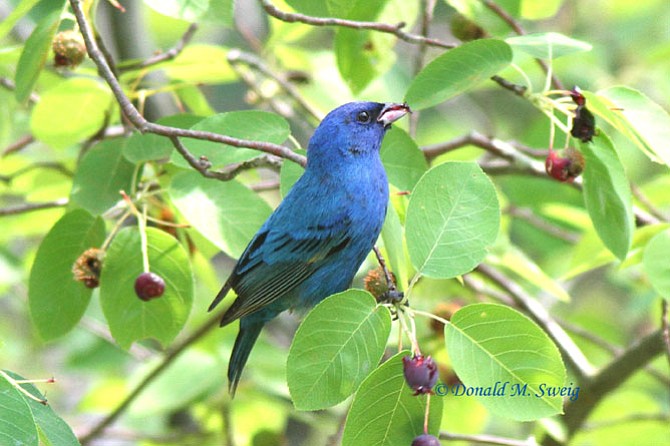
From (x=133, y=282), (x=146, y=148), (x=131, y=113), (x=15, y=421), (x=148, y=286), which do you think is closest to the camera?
(x=15, y=421)

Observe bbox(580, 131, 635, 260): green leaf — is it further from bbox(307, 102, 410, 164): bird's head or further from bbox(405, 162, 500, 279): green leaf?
bbox(307, 102, 410, 164): bird's head

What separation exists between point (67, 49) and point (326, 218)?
36.2 inches

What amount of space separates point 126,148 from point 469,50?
3.33ft

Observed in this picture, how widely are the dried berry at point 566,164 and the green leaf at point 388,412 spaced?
755mm

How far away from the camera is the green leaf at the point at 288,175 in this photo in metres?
2.57

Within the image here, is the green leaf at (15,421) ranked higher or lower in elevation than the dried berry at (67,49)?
lower

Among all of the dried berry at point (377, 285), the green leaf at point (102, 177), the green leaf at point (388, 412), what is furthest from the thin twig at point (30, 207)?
the green leaf at point (388, 412)

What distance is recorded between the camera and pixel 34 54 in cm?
253

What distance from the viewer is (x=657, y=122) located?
95.3 inches

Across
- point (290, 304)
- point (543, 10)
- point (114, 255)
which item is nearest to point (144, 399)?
point (290, 304)

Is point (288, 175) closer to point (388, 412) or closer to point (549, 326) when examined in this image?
point (388, 412)

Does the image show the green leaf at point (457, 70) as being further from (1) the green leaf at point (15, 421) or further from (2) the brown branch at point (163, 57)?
(1) the green leaf at point (15, 421)

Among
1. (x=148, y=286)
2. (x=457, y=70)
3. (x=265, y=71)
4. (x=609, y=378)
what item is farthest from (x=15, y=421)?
(x=609, y=378)

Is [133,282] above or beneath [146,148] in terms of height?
beneath
